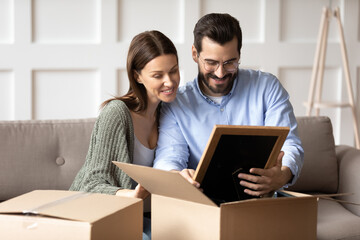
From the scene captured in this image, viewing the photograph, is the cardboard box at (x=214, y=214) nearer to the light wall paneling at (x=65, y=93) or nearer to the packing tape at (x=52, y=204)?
the packing tape at (x=52, y=204)

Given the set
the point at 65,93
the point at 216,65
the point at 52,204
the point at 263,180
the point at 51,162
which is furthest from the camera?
the point at 65,93

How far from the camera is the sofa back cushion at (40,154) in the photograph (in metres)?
2.17

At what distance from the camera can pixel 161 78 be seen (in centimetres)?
196

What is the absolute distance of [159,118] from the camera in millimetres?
2129

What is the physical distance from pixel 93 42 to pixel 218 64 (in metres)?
1.79

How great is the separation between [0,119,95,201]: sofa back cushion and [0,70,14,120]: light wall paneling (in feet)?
4.44

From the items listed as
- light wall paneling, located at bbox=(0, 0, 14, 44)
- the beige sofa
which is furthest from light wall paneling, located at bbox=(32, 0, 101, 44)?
the beige sofa

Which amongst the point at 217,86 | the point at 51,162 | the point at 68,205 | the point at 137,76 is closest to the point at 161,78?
the point at 137,76

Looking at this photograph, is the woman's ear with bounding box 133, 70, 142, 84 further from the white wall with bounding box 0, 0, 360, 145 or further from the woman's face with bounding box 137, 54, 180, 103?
the white wall with bounding box 0, 0, 360, 145

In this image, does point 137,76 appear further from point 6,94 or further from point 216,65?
point 6,94

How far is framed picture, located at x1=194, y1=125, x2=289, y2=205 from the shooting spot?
54.7 inches

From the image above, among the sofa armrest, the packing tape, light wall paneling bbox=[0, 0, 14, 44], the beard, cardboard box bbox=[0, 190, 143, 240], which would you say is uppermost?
light wall paneling bbox=[0, 0, 14, 44]

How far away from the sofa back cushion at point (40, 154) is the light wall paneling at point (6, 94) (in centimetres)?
135

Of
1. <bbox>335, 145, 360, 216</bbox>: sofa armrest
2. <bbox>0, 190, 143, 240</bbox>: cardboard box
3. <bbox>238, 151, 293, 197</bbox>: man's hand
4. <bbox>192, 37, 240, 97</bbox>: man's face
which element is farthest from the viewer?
<bbox>335, 145, 360, 216</bbox>: sofa armrest
